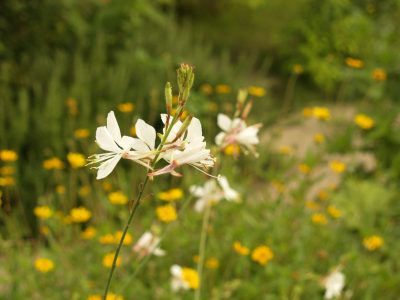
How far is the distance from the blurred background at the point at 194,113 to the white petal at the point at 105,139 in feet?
4.24

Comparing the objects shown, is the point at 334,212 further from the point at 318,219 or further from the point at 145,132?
the point at 145,132

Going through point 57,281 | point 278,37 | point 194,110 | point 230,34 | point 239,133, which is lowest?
point 230,34

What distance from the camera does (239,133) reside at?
1324 millimetres

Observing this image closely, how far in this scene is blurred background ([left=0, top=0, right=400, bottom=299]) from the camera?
246cm

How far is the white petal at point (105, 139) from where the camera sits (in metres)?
0.85

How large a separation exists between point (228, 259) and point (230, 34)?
476cm

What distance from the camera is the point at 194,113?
2.94 meters

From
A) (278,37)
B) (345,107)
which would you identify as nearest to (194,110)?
(345,107)

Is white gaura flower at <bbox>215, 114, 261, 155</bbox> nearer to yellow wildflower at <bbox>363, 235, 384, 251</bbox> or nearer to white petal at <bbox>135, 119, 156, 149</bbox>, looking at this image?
white petal at <bbox>135, 119, 156, 149</bbox>

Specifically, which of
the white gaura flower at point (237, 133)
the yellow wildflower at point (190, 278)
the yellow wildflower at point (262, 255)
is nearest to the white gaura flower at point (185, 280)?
the yellow wildflower at point (190, 278)

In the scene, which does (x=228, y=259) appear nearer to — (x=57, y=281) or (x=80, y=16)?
(x=57, y=281)

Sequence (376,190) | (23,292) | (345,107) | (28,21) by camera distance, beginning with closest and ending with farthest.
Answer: (23,292) → (376,190) → (28,21) → (345,107)

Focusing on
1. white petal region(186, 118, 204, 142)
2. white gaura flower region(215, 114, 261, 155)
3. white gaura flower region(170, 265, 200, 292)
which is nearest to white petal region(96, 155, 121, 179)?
white petal region(186, 118, 204, 142)

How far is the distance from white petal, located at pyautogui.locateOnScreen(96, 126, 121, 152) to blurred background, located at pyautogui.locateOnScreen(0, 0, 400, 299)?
129 cm
